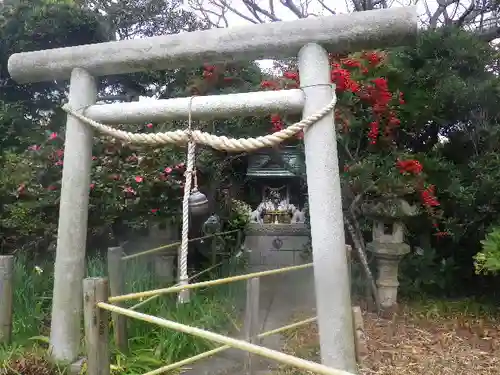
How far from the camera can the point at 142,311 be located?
328 cm

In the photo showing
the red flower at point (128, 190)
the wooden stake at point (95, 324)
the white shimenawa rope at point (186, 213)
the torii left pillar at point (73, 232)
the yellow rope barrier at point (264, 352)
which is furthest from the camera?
the red flower at point (128, 190)

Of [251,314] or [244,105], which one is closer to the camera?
[244,105]

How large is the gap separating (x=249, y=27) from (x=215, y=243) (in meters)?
3.22

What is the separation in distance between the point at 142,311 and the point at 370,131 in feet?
8.54

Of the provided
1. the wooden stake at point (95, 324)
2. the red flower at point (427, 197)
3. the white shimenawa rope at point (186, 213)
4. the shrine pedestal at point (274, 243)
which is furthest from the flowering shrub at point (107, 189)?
the shrine pedestal at point (274, 243)

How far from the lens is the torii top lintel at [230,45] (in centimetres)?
229

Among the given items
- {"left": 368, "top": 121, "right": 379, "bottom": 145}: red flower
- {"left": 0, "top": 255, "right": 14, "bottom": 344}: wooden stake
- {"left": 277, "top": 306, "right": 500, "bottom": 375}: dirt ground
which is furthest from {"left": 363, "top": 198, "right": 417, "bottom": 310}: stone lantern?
{"left": 0, "top": 255, "right": 14, "bottom": 344}: wooden stake

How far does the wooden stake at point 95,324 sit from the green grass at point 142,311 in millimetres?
850

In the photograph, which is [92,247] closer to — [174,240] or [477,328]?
[174,240]

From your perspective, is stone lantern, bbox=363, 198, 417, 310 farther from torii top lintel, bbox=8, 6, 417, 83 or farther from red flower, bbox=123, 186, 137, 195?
red flower, bbox=123, 186, 137, 195

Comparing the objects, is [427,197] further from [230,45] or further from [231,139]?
[230,45]

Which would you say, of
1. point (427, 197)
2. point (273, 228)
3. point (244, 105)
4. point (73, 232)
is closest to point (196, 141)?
point (244, 105)

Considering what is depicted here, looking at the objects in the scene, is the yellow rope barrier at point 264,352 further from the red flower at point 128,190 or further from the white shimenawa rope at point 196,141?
the red flower at point 128,190

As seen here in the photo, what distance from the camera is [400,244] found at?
4.08 meters
